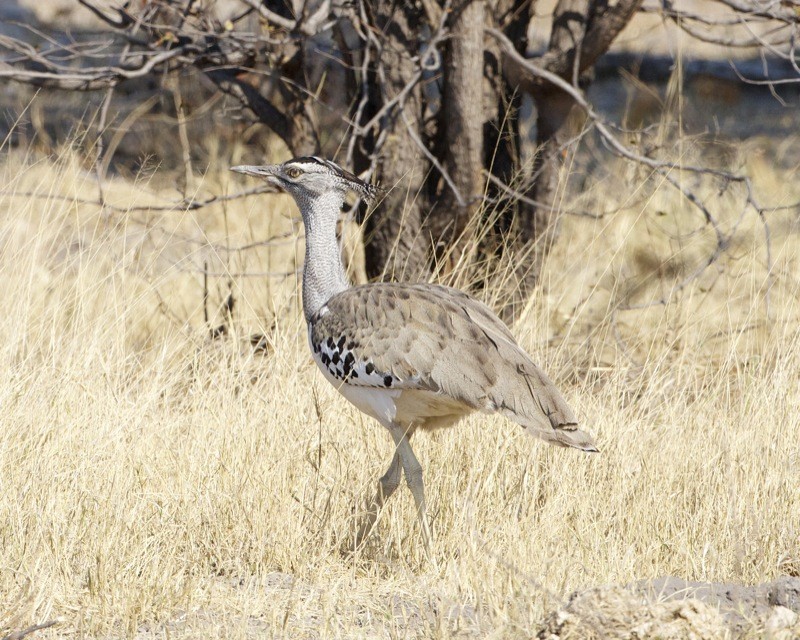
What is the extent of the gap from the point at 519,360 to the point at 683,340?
6.75 ft

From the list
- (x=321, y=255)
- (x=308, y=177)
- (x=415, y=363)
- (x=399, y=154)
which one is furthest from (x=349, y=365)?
(x=399, y=154)

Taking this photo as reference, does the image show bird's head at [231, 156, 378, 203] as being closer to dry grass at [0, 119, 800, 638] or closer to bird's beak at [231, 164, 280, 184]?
bird's beak at [231, 164, 280, 184]

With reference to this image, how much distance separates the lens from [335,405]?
448 cm

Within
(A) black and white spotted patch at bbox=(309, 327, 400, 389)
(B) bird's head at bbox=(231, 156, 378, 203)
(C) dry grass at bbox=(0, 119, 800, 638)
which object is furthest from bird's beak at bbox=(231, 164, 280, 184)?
(C) dry grass at bbox=(0, 119, 800, 638)

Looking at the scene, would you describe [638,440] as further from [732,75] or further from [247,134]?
[732,75]

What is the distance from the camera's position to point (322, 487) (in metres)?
3.99

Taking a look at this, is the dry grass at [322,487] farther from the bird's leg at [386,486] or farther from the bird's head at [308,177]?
the bird's head at [308,177]

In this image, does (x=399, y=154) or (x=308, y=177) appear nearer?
(x=308, y=177)

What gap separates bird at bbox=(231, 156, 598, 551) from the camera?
11.3ft

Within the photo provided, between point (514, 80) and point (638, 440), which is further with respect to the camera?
point (514, 80)

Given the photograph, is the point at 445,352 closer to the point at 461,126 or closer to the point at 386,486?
the point at 386,486

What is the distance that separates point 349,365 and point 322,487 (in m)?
0.61

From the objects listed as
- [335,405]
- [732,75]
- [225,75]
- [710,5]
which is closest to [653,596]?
[335,405]

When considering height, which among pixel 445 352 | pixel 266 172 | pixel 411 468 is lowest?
pixel 411 468
